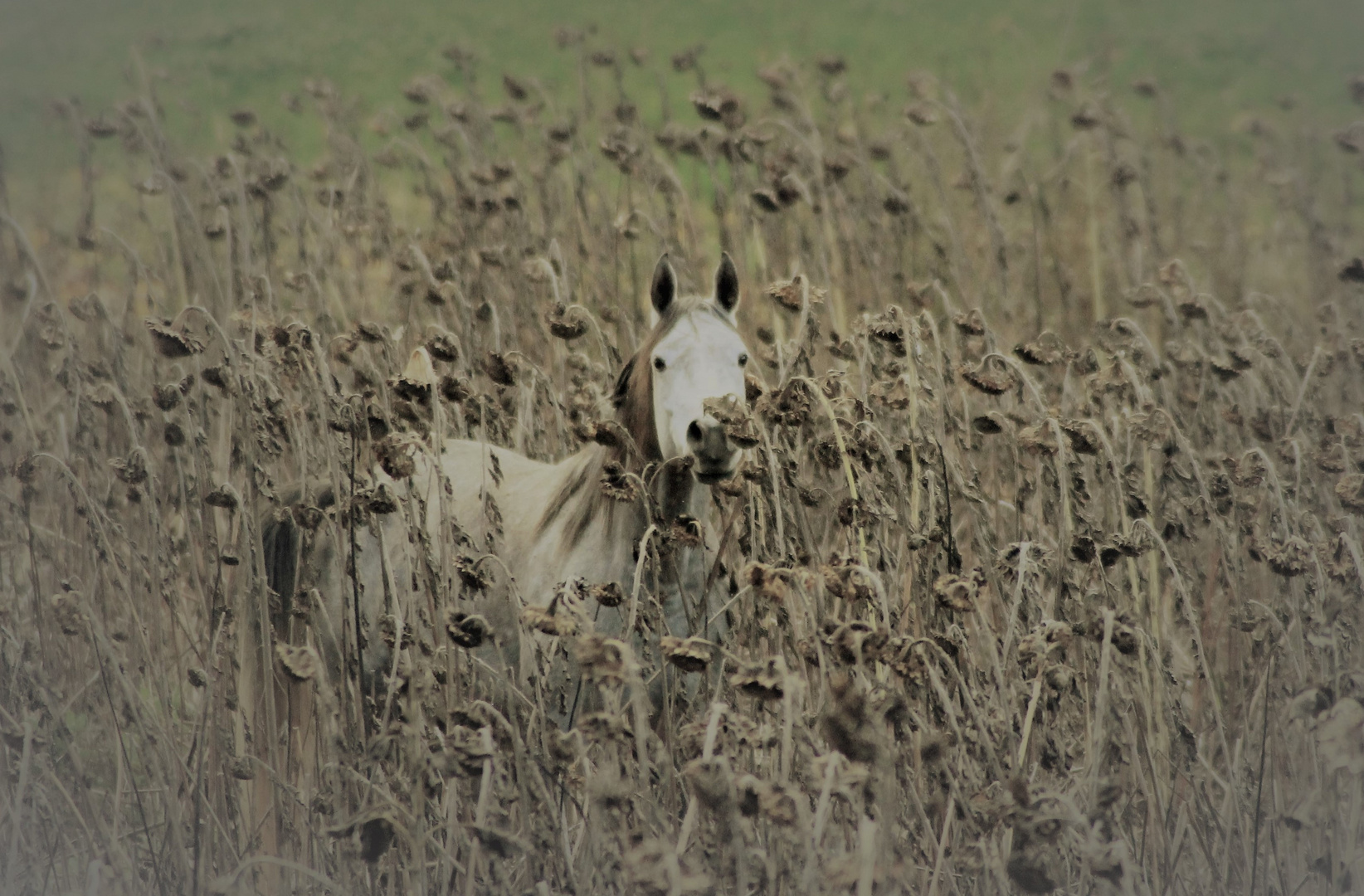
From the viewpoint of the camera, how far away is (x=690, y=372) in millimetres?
2490

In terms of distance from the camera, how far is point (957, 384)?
296 centimetres

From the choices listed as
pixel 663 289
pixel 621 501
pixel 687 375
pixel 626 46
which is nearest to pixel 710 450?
pixel 687 375

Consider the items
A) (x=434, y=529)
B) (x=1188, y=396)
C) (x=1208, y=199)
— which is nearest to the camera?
(x=434, y=529)

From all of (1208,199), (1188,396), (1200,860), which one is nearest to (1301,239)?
(1208,199)

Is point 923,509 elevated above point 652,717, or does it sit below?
above

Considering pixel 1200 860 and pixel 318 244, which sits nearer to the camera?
pixel 1200 860

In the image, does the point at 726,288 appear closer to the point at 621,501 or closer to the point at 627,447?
the point at 627,447

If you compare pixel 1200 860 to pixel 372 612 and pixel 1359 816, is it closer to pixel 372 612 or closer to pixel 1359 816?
pixel 1359 816

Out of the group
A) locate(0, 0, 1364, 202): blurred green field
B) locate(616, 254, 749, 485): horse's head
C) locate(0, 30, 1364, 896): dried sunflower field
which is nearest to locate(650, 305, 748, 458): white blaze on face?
locate(616, 254, 749, 485): horse's head

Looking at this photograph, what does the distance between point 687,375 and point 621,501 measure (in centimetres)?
35

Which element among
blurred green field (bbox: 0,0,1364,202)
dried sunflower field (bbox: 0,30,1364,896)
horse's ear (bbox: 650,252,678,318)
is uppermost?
blurred green field (bbox: 0,0,1364,202)

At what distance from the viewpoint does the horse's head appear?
7.77 ft

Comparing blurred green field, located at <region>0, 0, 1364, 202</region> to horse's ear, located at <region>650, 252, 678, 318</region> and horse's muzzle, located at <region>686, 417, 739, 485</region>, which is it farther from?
horse's muzzle, located at <region>686, 417, 739, 485</region>

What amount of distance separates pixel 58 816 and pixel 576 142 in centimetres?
336
